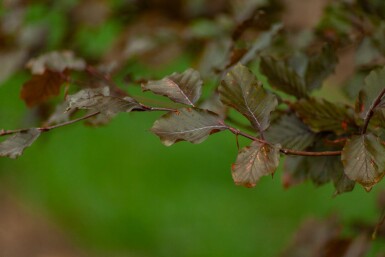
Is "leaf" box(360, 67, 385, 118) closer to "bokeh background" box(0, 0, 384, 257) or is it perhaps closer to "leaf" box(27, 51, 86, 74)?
"leaf" box(27, 51, 86, 74)

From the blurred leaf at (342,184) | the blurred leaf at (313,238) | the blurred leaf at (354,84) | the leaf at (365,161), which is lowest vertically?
the blurred leaf at (313,238)

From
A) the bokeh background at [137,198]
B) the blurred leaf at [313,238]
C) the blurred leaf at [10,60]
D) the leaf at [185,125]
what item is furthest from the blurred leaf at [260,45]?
the bokeh background at [137,198]

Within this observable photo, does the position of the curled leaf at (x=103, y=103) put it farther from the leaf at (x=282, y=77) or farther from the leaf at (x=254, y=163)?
the leaf at (x=282, y=77)

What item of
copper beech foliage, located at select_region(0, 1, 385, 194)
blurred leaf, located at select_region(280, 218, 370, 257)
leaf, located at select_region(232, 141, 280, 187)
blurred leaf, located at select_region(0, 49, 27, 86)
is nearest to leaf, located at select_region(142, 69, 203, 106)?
copper beech foliage, located at select_region(0, 1, 385, 194)

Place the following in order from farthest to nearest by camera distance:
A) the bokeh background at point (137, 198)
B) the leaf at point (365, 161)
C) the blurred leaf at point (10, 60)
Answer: the bokeh background at point (137, 198)
the blurred leaf at point (10, 60)
the leaf at point (365, 161)

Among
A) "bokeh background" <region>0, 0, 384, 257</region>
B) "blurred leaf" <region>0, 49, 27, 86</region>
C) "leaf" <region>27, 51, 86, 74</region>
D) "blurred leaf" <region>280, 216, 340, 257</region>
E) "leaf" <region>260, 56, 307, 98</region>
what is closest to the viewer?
"leaf" <region>260, 56, 307, 98</region>

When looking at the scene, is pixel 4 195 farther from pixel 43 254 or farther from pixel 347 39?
pixel 347 39

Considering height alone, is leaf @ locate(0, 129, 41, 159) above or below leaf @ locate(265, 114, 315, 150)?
above

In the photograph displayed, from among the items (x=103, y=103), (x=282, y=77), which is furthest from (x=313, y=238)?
(x=103, y=103)
